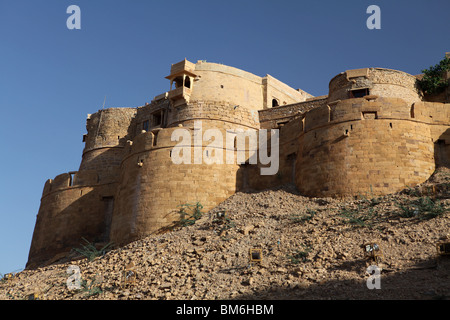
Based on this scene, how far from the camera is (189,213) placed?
1770 cm

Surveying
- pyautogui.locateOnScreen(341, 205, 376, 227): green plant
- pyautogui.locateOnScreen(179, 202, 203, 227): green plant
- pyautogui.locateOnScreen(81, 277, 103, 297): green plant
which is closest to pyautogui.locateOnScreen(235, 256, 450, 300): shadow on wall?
pyautogui.locateOnScreen(341, 205, 376, 227): green plant

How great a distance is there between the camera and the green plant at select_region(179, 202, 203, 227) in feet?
57.0

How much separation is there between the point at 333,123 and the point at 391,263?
6832 mm

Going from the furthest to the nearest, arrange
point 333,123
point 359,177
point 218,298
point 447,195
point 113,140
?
point 113,140 → point 333,123 → point 359,177 → point 447,195 → point 218,298

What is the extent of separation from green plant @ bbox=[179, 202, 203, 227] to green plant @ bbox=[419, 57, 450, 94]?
10495mm

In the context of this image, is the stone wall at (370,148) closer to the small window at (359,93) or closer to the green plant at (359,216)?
the green plant at (359,216)

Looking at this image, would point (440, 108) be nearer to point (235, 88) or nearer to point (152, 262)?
point (235, 88)

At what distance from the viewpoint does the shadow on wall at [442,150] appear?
51.9 ft

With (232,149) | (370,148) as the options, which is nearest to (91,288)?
(232,149)

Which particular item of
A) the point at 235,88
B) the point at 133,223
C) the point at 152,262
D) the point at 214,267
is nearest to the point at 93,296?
the point at 152,262

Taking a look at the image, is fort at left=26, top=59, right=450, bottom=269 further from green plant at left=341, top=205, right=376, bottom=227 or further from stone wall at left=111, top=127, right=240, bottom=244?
green plant at left=341, top=205, right=376, bottom=227

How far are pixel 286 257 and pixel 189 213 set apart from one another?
244 inches

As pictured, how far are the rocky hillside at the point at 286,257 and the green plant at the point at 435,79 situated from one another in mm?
5547
